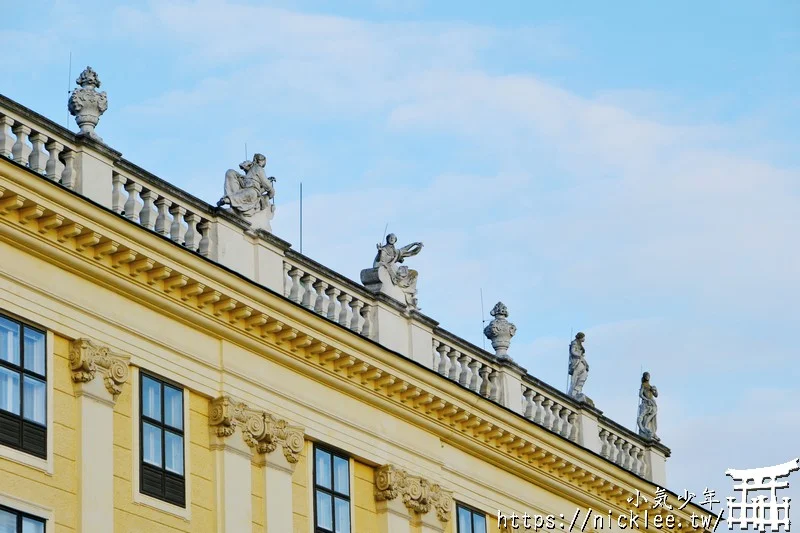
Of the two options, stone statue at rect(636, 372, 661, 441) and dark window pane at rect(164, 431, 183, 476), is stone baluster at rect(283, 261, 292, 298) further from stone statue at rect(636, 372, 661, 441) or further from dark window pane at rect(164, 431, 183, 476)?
stone statue at rect(636, 372, 661, 441)

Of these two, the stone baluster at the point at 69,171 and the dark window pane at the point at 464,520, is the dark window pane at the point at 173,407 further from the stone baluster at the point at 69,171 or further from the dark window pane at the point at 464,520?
the dark window pane at the point at 464,520

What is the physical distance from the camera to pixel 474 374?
115ft

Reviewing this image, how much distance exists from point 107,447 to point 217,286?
10.8ft

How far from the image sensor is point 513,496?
35.2 m

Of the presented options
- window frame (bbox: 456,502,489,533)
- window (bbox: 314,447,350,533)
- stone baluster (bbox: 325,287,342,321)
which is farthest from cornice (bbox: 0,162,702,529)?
window (bbox: 314,447,350,533)

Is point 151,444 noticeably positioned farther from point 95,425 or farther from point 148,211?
point 148,211

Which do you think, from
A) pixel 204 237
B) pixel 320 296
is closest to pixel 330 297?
pixel 320 296

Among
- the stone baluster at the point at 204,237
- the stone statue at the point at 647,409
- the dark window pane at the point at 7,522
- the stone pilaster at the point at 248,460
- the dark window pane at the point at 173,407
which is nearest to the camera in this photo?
the dark window pane at the point at 7,522

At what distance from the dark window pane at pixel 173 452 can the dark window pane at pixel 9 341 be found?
294 centimetres

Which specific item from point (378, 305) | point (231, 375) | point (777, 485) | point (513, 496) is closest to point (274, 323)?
point (231, 375)

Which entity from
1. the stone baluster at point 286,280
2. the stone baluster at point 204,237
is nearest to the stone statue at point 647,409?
the stone baluster at point 286,280

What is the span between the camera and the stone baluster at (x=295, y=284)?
1208 inches

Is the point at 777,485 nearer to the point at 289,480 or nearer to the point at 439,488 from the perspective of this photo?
the point at 439,488

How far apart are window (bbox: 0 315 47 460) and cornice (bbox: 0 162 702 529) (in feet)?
3.80
